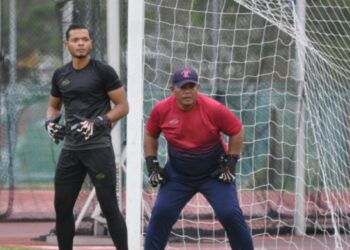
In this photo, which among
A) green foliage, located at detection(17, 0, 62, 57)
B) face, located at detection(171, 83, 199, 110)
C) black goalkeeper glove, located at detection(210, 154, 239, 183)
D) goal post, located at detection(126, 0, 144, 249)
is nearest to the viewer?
face, located at detection(171, 83, 199, 110)

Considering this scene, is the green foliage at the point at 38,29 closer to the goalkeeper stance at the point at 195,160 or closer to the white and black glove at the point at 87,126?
the white and black glove at the point at 87,126

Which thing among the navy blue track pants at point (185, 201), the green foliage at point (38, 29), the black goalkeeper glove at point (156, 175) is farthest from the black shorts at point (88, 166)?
the green foliage at point (38, 29)

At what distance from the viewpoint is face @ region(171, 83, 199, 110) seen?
8.65 m

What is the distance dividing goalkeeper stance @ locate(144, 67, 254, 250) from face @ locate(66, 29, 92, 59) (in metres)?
0.73

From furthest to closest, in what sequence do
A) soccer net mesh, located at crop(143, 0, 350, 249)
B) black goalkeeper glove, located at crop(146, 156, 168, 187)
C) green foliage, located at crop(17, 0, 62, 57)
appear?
green foliage, located at crop(17, 0, 62, 57), soccer net mesh, located at crop(143, 0, 350, 249), black goalkeeper glove, located at crop(146, 156, 168, 187)

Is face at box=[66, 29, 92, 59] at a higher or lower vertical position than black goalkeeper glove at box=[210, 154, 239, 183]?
higher

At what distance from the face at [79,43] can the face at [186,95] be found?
2.59 ft

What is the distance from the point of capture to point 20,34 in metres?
13.7

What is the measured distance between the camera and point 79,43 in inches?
357

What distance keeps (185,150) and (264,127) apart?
342 centimetres

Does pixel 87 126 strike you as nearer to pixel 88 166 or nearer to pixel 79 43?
pixel 88 166

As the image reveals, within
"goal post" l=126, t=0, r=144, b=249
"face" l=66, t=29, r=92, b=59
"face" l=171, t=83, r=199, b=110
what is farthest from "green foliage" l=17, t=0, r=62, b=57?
"face" l=171, t=83, r=199, b=110

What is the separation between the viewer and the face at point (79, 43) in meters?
9.05

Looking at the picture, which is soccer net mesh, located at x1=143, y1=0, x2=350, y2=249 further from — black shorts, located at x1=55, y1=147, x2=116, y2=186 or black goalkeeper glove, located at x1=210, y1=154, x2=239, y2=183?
black goalkeeper glove, located at x1=210, y1=154, x2=239, y2=183
